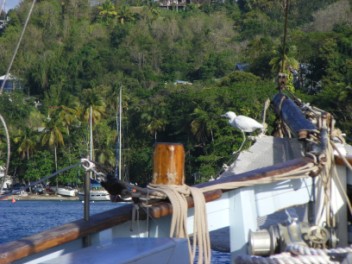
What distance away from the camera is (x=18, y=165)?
55250 millimetres

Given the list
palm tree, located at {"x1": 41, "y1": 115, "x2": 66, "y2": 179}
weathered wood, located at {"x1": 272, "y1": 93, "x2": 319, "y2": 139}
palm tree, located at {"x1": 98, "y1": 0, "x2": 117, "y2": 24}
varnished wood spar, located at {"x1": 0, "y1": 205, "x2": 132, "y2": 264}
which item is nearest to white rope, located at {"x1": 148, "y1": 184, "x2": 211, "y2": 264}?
varnished wood spar, located at {"x1": 0, "y1": 205, "x2": 132, "y2": 264}

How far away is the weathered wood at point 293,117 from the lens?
4699 mm

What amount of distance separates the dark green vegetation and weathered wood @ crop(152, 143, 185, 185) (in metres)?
21.4

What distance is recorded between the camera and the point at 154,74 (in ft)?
237

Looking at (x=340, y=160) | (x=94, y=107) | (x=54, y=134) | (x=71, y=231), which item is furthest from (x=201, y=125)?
(x=71, y=231)

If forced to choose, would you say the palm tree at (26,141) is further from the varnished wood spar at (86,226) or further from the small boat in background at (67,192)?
the varnished wood spar at (86,226)

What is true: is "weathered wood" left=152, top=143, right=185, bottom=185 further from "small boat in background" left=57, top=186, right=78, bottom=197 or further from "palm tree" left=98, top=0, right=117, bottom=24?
"palm tree" left=98, top=0, right=117, bottom=24

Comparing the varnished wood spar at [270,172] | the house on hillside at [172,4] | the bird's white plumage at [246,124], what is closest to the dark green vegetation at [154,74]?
the house on hillside at [172,4]

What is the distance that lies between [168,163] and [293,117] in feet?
6.20

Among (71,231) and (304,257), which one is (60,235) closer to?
(71,231)

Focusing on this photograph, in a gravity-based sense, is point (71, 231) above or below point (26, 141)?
above

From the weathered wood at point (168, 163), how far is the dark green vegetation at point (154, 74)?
21445 millimetres

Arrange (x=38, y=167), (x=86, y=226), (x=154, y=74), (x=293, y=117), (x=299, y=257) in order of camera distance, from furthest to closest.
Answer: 1. (x=154, y=74)
2. (x=38, y=167)
3. (x=293, y=117)
4. (x=86, y=226)
5. (x=299, y=257)

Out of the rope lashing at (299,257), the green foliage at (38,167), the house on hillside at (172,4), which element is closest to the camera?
the rope lashing at (299,257)
